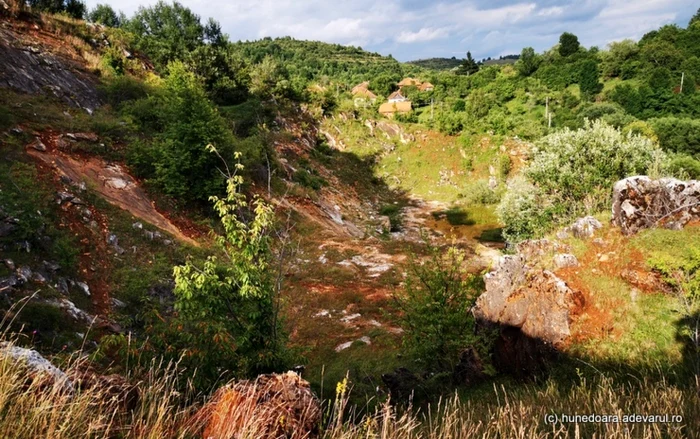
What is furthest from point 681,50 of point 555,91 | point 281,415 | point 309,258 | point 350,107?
point 281,415

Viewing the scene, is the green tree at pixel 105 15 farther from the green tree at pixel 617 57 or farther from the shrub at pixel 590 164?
the green tree at pixel 617 57

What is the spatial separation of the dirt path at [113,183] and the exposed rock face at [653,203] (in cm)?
1583

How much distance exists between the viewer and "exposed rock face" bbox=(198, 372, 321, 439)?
3068 millimetres

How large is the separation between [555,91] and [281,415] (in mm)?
73307

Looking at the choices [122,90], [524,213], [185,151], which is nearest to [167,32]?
[122,90]

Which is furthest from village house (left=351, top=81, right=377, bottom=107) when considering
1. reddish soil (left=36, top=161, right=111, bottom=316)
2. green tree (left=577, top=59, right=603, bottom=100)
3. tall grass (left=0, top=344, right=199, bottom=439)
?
tall grass (left=0, top=344, right=199, bottom=439)

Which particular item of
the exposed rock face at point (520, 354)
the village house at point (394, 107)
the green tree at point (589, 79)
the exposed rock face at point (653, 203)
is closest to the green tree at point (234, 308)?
the exposed rock face at point (520, 354)

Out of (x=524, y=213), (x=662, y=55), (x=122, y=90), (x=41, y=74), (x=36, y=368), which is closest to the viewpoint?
(x=36, y=368)

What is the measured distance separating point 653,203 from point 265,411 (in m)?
10.4

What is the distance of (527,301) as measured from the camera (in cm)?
741

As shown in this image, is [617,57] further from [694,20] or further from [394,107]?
[394,107]

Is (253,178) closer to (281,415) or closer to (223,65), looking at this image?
(223,65)

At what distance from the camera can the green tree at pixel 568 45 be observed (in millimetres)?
77500

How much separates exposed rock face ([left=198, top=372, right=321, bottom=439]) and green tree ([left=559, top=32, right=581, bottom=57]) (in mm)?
94624
